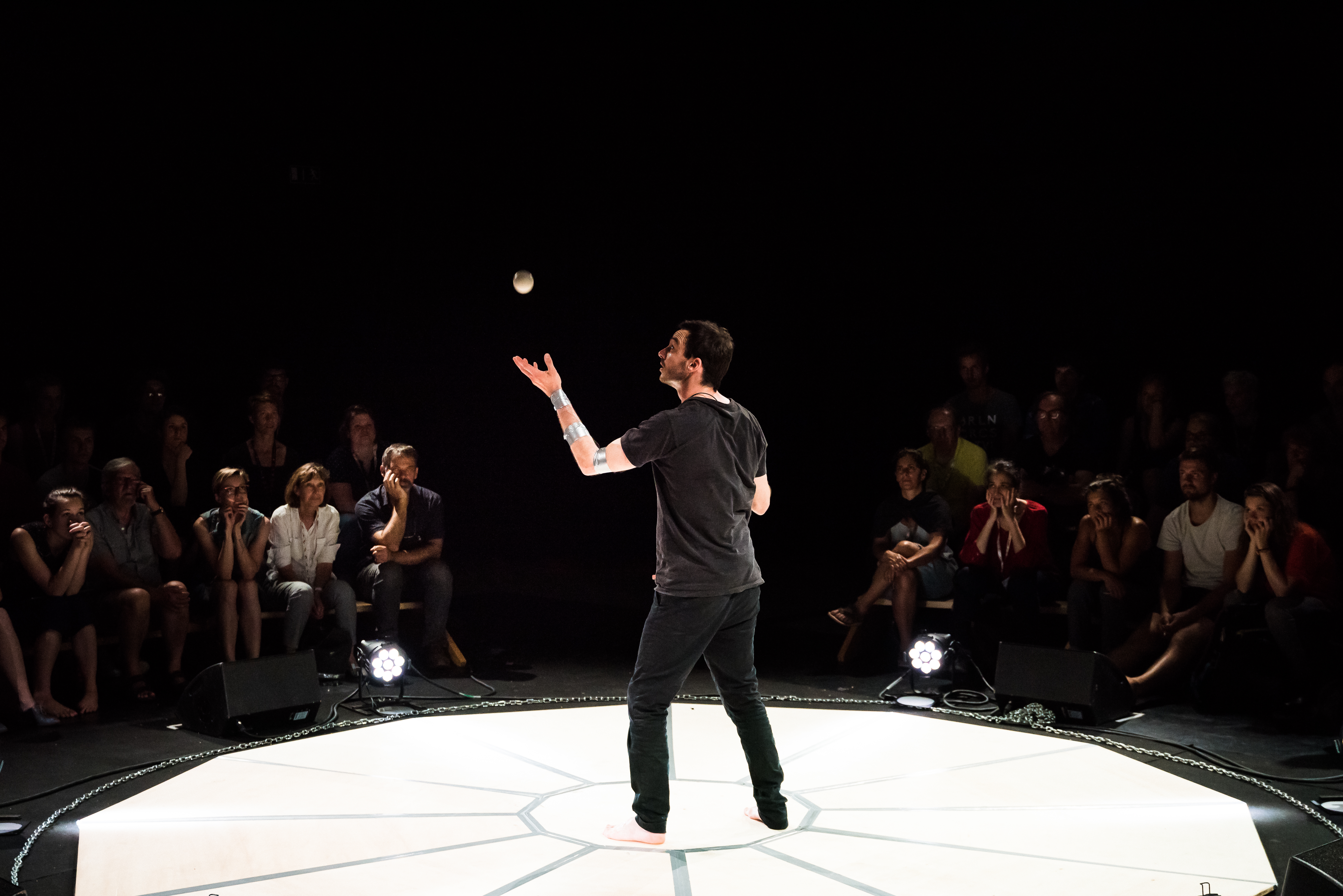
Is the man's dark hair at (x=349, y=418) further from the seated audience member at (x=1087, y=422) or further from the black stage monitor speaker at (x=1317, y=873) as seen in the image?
the black stage monitor speaker at (x=1317, y=873)

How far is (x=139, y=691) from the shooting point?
17.9ft

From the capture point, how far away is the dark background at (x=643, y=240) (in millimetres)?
7055

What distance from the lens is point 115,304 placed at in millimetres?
7434

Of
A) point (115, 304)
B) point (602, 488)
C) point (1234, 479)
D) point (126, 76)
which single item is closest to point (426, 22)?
point (126, 76)

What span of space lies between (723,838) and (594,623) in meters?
4.03

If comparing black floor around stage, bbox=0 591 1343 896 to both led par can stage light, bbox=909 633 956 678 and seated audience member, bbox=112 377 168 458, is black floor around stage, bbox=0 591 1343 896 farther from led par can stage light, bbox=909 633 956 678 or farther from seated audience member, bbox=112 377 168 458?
seated audience member, bbox=112 377 168 458

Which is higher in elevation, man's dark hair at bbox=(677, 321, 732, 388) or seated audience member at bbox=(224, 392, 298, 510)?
man's dark hair at bbox=(677, 321, 732, 388)

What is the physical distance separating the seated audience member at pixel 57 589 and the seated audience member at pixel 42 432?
1022 mm

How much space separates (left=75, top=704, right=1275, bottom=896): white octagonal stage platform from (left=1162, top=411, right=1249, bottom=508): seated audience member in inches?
86.5

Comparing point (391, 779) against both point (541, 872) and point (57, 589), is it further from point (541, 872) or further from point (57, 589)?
point (57, 589)

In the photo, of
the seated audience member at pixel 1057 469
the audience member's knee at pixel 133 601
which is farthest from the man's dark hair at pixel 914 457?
the audience member's knee at pixel 133 601

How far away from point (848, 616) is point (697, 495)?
3173 millimetres

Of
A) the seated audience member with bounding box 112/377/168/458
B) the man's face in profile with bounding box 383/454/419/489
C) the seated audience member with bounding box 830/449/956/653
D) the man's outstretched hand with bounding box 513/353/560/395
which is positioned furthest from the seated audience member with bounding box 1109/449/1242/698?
the seated audience member with bounding box 112/377/168/458

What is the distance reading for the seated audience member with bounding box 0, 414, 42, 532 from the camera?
18.9 feet
